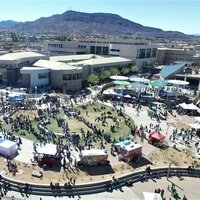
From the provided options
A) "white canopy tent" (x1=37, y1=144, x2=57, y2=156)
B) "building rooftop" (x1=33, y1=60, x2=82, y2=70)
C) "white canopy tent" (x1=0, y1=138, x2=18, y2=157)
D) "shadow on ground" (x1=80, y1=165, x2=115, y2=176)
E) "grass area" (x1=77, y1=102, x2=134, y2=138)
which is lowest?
"shadow on ground" (x1=80, y1=165, x2=115, y2=176)

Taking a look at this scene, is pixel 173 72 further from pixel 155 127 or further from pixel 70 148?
pixel 70 148

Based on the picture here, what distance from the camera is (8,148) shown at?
36125 mm

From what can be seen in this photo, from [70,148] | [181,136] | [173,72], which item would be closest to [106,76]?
[173,72]

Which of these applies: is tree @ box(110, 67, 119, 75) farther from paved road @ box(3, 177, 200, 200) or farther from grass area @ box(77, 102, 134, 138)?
paved road @ box(3, 177, 200, 200)

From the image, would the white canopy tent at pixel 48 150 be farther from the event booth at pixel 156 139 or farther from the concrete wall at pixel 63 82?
the concrete wall at pixel 63 82

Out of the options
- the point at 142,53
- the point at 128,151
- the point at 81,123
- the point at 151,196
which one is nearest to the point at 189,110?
the point at 81,123

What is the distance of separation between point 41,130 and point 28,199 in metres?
16.2

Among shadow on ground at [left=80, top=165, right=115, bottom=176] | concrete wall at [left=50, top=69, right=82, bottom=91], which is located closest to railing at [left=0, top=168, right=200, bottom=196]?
shadow on ground at [left=80, top=165, right=115, bottom=176]

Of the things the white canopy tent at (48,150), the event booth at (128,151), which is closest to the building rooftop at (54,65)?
the event booth at (128,151)

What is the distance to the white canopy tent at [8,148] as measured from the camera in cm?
3622

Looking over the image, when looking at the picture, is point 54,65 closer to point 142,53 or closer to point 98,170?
point 142,53

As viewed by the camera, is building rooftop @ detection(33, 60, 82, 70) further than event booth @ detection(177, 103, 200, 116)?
Yes

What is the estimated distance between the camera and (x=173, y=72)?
88.2 metres

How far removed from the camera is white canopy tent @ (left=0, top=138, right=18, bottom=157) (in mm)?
36219
